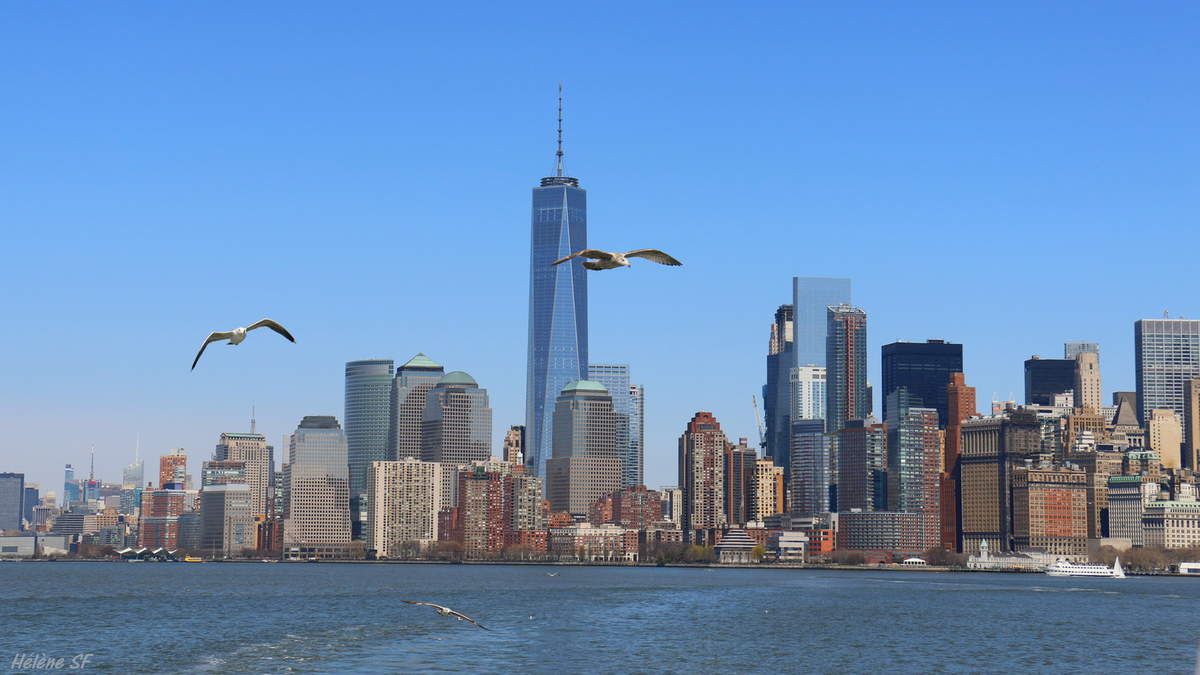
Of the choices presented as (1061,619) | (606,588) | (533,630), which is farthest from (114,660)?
(606,588)

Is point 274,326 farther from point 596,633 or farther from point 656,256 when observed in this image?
point 596,633

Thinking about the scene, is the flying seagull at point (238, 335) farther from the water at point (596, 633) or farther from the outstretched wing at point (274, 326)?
the water at point (596, 633)

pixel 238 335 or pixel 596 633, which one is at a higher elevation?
pixel 238 335

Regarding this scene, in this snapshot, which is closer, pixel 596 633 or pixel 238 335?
pixel 238 335

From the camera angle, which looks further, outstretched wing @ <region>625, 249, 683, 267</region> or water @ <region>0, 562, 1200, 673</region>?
water @ <region>0, 562, 1200, 673</region>

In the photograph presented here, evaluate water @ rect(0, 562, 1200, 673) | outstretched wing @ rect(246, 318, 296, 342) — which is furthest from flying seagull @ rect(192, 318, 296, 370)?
water @ rect(0, 562, 1200, 673)

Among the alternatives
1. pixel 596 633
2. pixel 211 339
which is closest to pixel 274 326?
pixel 211 339

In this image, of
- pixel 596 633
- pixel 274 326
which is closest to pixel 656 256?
pixel 274 326

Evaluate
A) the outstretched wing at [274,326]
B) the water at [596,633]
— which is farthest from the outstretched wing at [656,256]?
the water at [596,633]

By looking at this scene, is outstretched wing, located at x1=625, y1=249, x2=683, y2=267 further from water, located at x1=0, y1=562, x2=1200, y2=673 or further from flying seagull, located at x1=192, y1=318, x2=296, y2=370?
water, located at x1=0, y1=562, x2=1200, y2=673
